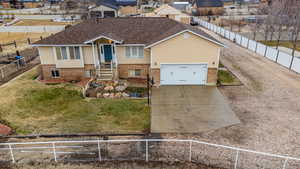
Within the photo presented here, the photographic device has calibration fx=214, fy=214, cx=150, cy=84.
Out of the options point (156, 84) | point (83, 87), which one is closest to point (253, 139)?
point (156, 84)

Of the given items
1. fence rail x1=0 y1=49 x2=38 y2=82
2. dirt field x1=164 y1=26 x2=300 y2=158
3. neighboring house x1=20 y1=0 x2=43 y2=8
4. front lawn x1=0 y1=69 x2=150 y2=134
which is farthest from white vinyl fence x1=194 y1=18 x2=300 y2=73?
neighboring house x1=20 y1=0 x2=43 y2=8

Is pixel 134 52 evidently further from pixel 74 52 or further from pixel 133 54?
pixel 74 52

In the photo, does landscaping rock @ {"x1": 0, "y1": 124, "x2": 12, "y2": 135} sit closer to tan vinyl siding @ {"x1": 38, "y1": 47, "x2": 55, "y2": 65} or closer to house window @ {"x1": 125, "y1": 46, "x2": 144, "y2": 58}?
tan vinyl siding @ {"x1": 38, "y1": 47, "x2": 55, "y2": 65}

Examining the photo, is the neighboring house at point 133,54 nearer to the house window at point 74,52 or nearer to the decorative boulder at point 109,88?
the house window at point 74,52

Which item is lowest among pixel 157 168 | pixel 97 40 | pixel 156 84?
pixel 157 168

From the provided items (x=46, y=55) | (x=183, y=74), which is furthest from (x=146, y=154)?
(x=46, y=55)

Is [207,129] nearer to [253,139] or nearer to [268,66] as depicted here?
[253,139]

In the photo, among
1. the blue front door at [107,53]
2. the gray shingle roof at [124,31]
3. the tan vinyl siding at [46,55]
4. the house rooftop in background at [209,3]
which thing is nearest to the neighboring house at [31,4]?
the house rooftop in background at [209,3]
